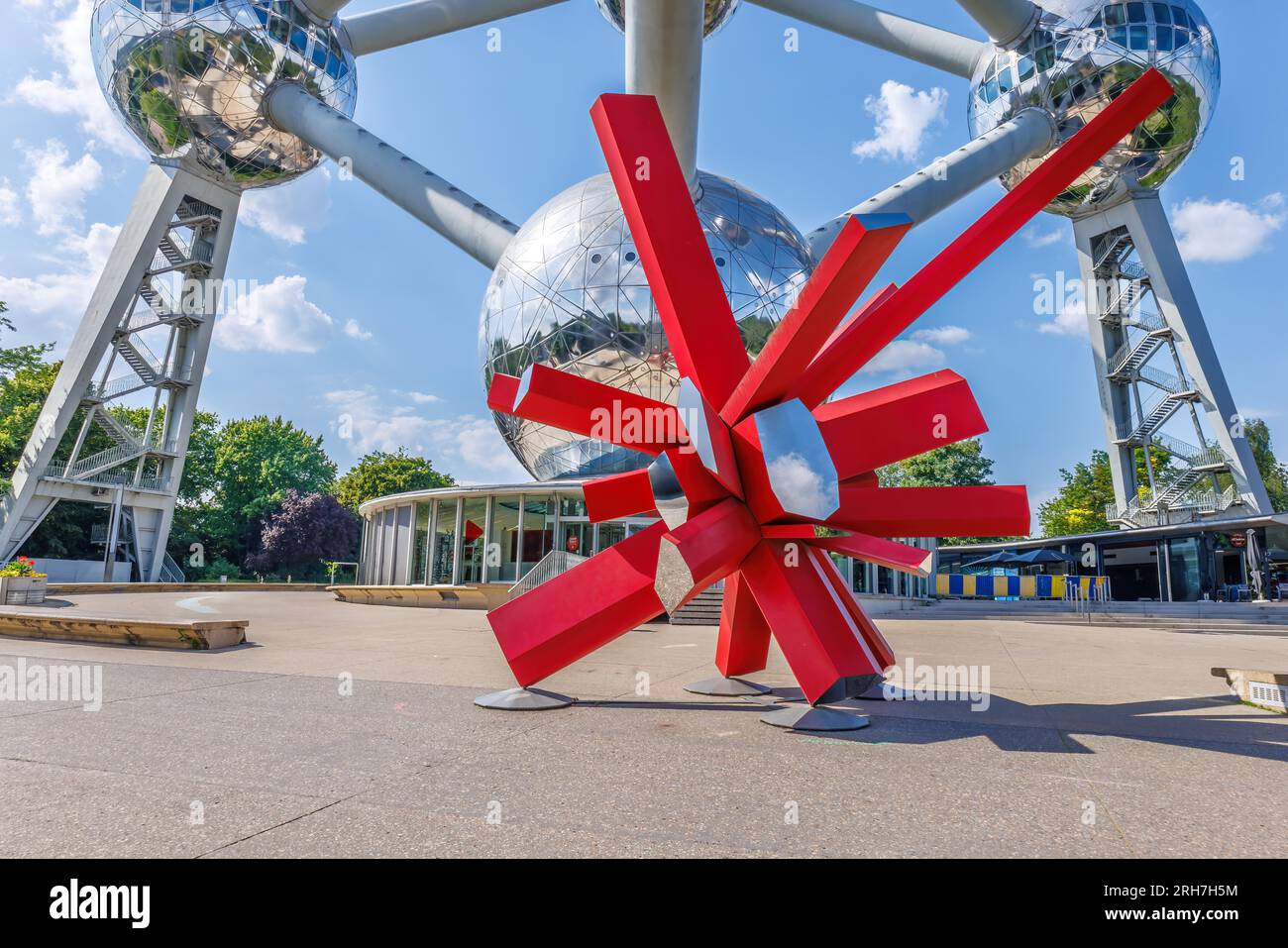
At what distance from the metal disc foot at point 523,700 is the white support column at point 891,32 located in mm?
24021

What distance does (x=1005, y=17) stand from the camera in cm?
2616

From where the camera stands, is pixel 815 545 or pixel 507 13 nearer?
pixel 815 545

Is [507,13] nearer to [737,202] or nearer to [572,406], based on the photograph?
[737,202]

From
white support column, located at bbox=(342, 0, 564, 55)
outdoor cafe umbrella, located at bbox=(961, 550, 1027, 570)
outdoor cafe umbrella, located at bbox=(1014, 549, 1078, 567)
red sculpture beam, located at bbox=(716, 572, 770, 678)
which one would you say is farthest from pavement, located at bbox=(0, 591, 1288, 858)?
outdoor cafe umbrella, located at bbox=(961, 550, 1027, 570)

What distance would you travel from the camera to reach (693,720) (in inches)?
237

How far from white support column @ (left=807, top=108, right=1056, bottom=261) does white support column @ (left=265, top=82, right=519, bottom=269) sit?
897cm

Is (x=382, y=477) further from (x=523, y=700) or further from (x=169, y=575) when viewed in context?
(x=523, y=700)

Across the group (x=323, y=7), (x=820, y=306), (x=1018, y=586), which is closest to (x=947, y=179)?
(x=820, y=306)

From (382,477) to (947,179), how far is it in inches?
2025

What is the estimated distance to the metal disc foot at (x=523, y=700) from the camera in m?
6.30

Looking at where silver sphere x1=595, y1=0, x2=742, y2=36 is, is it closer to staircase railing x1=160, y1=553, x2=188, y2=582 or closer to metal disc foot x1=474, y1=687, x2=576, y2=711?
metal disc foot x1=474, y1=687, x2=576, y2=711

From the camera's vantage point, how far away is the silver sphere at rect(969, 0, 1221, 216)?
27.2 meters
